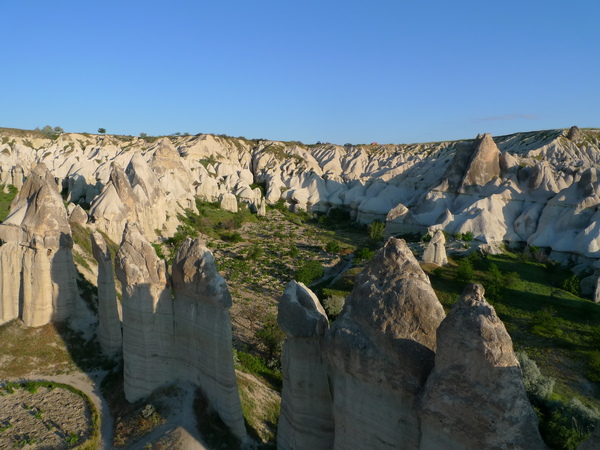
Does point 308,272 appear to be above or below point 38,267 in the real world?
below

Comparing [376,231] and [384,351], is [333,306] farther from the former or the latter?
[376,231]

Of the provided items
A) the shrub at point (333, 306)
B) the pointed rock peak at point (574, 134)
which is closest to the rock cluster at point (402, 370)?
the shrub at point (333, 306)

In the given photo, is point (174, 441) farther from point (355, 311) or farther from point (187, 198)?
point (187, 198)

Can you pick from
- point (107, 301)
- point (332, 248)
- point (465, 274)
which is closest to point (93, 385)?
point (107, 301)

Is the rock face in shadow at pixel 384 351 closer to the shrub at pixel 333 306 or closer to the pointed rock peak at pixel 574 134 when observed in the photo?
the shrub at pixel 333 306

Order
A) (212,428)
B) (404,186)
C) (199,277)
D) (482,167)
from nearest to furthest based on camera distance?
(212,428), (199,277), (482,167), (404,186)
